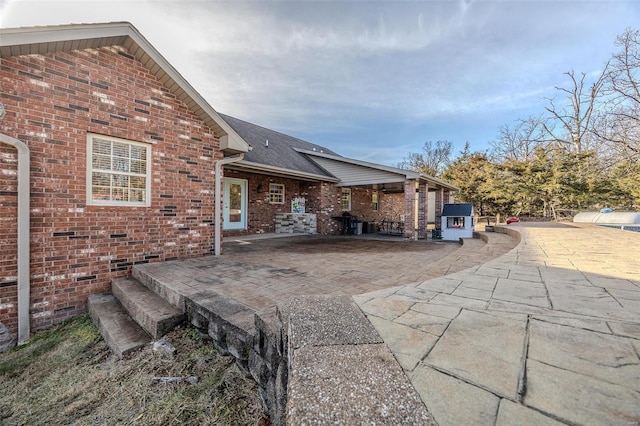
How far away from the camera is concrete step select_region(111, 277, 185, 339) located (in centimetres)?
289

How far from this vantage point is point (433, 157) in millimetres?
29625

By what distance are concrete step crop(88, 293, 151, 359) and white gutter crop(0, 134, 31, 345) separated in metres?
0.64

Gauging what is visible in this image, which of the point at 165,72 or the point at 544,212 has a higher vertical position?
the point at 165,72

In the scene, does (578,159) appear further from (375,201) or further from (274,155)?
(274,155)

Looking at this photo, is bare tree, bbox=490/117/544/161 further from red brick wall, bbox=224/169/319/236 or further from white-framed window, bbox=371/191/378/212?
red brick wall, bbox=224/169/319/236

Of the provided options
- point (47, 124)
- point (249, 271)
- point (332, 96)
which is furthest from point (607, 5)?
point (47, 124)

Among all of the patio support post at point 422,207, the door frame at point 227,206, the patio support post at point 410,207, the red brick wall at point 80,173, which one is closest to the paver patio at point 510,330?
the red brick wall at point 80,173

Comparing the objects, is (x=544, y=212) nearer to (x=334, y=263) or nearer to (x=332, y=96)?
(x=332, y=96)

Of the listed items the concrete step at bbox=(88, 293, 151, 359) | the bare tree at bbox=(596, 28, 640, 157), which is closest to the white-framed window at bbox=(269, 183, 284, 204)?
the concrete step at bbox=(88, 293, 151, 359)

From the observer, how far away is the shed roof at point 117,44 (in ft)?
11.0

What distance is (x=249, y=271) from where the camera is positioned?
13.8 ft

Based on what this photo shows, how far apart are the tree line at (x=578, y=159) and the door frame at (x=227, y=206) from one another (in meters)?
14.0

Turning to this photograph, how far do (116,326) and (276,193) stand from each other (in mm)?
7961

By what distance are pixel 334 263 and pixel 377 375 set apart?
383 centimetres
